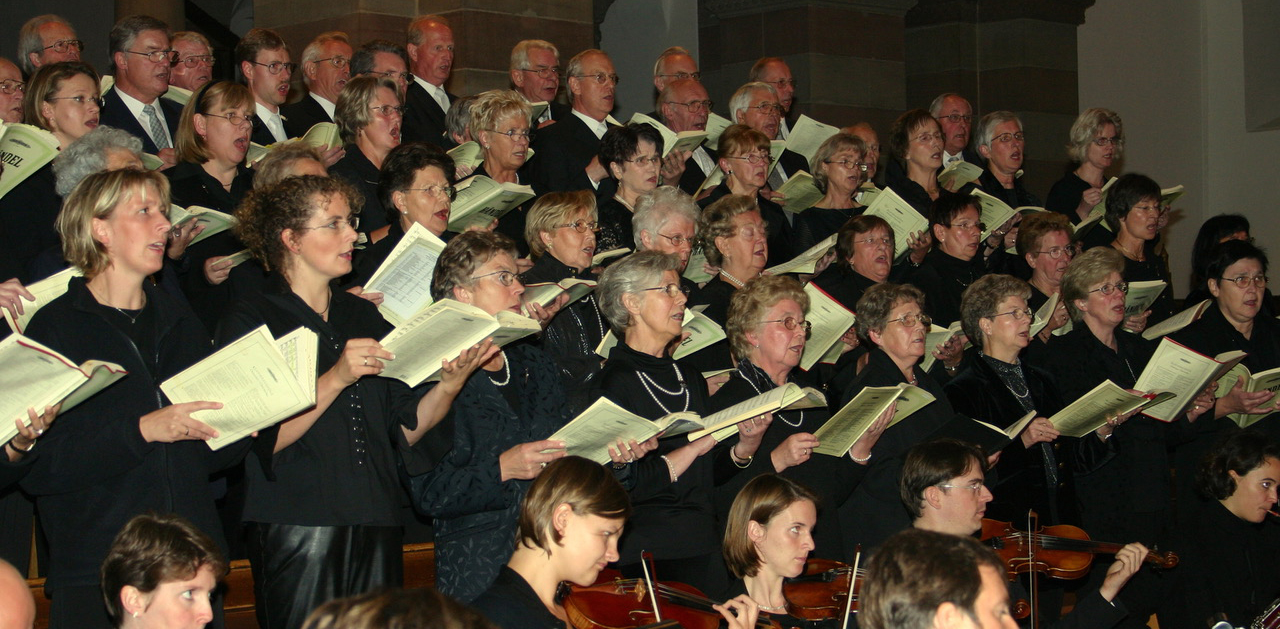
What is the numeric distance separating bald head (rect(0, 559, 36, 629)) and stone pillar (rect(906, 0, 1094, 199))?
1025 cm

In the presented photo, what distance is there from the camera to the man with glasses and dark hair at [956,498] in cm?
405

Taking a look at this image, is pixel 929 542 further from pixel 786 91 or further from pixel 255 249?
pixel 786 91

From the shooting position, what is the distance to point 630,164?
18.8 feet

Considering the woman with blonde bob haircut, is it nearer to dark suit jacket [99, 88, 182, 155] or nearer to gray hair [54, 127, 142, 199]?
gray hair [54, 127, 142, 199]

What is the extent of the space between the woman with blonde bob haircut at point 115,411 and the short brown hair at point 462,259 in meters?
0.70

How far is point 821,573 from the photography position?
4.11 m

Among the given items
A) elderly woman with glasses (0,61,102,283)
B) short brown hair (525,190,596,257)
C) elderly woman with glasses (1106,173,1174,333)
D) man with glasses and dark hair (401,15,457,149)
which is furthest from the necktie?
elderly woman with glasses (1106,173,1174,333)

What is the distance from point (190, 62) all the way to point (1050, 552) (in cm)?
449

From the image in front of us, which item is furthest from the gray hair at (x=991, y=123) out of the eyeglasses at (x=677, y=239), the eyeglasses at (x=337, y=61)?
the eyeglasses at (x=337, y=61)

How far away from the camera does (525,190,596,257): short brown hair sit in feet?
16.1

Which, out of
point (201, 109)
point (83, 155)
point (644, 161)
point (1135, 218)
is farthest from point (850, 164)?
point (83, 155)

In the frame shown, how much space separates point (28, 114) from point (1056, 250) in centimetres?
460

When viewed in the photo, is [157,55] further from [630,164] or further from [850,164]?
[850,164]

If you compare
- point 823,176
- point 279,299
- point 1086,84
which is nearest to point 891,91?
point 1086,84
